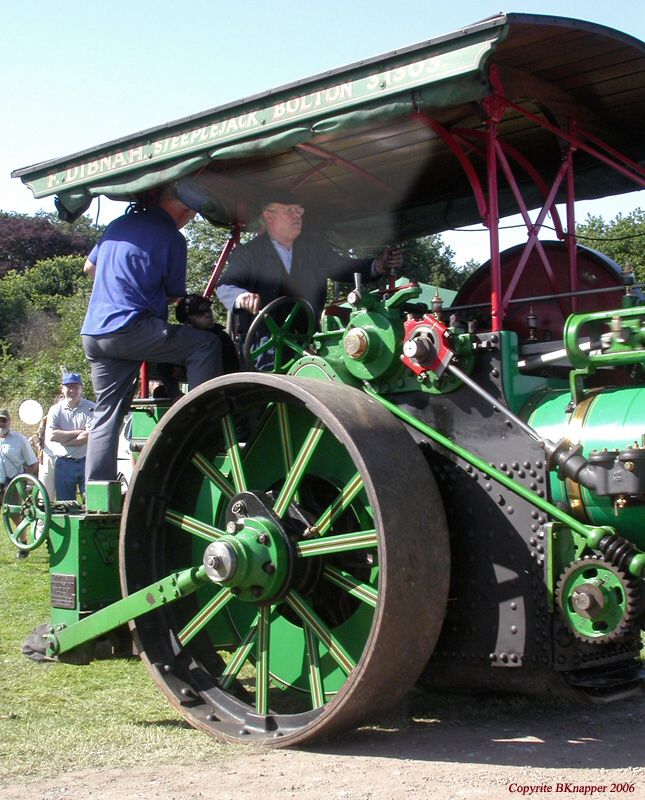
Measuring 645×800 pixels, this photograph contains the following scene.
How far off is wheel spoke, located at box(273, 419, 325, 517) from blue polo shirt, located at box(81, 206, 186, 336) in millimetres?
1121

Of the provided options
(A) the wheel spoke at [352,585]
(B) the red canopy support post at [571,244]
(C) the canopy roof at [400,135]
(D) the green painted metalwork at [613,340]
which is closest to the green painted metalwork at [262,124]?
(C) the canopy roof at [400,135]

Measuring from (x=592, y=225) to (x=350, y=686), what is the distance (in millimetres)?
18024

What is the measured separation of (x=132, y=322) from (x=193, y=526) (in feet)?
3.18

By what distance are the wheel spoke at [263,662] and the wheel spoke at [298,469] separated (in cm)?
39

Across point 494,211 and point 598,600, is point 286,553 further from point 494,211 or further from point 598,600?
point 494,211

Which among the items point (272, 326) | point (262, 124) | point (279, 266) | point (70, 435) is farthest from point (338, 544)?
point (70, 435)

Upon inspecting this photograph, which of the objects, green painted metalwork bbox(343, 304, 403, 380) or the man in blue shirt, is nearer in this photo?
green painted metalwork bbox(343, 304, 403, 380)

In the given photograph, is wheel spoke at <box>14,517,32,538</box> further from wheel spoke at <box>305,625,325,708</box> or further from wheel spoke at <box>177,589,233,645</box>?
wheel spoke at <box>305,625,325,708</box>

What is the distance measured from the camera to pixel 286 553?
13.1ft

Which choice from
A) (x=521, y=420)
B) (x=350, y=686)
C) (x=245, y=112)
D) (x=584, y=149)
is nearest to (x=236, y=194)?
(x=245, y=112)

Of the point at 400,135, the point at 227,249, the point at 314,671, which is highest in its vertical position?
the point at 400,135

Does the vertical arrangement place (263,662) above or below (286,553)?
below

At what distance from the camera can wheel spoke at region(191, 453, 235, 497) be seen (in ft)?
14.5

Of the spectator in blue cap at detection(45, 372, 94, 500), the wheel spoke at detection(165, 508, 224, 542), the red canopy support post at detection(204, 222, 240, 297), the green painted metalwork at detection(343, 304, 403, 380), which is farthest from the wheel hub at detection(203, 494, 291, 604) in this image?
the spectator in blue cap at detection(45, 372, 94, 500)
